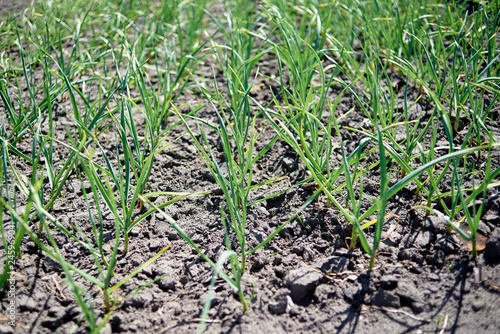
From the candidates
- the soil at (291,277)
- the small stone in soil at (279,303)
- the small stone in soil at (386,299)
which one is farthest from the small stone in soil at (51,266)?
the small stone in soil at (386,299)

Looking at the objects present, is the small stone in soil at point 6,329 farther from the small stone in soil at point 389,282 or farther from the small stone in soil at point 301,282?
the small stone in soil at point 389,282

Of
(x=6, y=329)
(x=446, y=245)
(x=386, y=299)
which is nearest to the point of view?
(x=6, y=329)

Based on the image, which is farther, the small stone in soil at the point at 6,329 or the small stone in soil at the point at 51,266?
the small stone in soil at the point at 51,266

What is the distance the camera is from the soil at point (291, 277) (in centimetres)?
127

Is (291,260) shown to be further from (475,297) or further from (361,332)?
(475,297)

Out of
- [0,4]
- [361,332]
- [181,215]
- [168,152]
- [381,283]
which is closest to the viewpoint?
[361,332]

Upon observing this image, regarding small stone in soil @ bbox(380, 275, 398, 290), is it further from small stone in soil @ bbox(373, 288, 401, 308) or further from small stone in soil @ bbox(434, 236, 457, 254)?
small stone in soil @ bbox(434, 236, 457, 254)

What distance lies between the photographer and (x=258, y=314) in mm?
1307

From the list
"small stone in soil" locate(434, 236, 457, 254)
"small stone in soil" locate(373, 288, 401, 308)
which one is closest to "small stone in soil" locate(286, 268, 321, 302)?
"small stone in soil" locate(373, 288, 401, 308)

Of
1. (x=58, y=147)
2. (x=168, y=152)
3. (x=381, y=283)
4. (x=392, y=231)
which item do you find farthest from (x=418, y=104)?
(x=58, y=147)

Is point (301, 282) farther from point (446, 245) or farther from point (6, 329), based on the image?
point (6, 329)

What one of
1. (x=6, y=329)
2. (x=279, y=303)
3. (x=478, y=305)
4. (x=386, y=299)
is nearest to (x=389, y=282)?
(x=386, y=299)

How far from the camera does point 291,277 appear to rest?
1.38 metres

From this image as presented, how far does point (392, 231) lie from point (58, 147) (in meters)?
1.67
